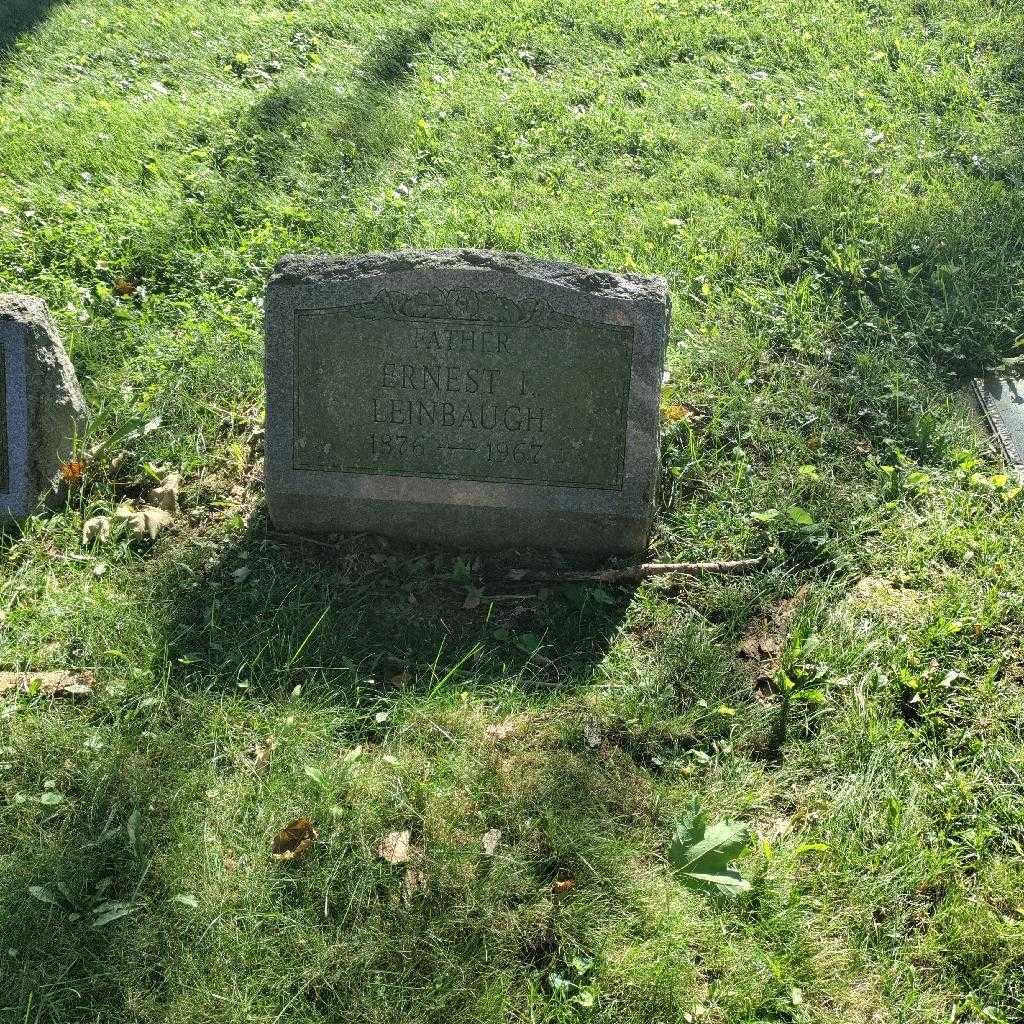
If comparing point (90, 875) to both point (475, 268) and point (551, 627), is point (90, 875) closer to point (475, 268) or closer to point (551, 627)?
point (551, 627)

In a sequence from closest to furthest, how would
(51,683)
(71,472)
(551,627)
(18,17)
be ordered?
1. (51,683)
2. (551,627)
3. (71,472)
4. (18,17)

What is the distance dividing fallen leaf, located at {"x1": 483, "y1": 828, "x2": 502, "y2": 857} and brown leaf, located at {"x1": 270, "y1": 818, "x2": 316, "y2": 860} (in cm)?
45

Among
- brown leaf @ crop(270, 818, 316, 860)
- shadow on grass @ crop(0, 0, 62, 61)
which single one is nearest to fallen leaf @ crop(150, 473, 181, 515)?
brown leaf @ crop(270, 818, 316, 860)

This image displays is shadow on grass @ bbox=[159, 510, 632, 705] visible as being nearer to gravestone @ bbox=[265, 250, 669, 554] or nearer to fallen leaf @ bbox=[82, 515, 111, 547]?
gravestone @ bbox=[265, 250, 669, 554]

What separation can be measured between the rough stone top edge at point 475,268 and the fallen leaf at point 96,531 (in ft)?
3.48

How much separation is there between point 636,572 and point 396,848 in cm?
133

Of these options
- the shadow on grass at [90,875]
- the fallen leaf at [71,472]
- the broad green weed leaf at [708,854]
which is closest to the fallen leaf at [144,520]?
the fallen leaf at [71,472]

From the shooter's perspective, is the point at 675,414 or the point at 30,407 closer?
the point at 30,407

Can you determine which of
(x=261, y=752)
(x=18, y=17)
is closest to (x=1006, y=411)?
(x=261, y=752)

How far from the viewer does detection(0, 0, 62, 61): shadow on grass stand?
24.4 ft

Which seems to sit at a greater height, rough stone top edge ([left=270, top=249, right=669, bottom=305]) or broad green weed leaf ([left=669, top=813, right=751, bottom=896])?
rough stone top edge ([left=270, top=249, right=669, bottom=305])

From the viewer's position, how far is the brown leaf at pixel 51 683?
3.22 metres

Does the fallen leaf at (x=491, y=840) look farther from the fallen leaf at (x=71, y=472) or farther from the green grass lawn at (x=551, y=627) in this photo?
the fallen leaf at (x=71, y=472)

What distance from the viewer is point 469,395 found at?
3670mm
